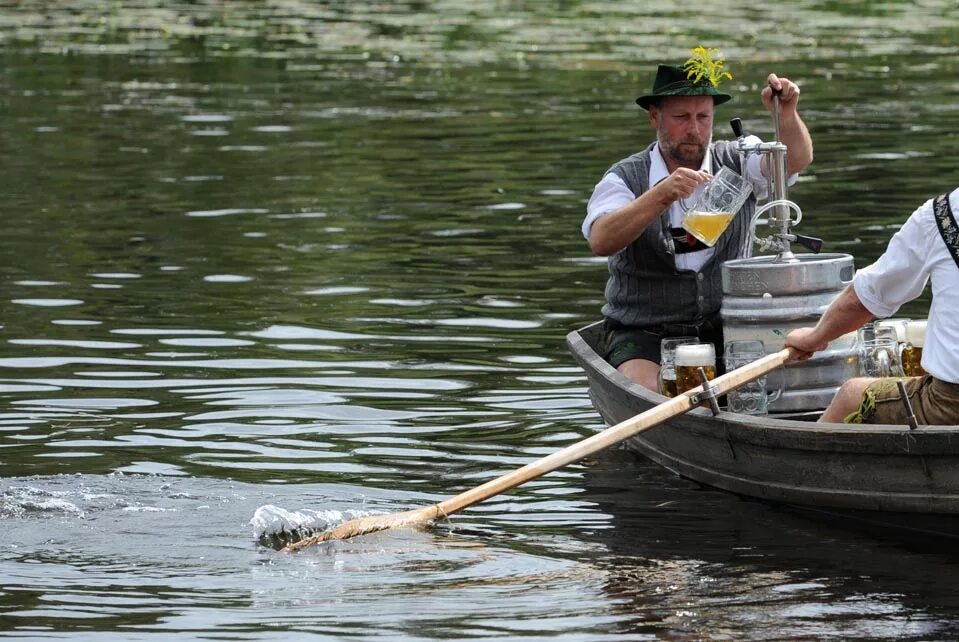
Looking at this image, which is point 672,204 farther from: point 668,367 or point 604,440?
point 604,440

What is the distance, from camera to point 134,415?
10.2m

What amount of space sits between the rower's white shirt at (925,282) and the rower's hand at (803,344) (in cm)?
43

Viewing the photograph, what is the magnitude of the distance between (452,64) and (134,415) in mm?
20070

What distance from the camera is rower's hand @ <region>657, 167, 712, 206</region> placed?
324 inches

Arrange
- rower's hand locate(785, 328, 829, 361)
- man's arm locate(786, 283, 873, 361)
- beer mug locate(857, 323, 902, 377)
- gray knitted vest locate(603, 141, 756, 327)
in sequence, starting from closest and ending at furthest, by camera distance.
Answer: man's arm locate(786, 283, 873, 361), rower's hand locate(785, 328, 829, 361), beer mug locate(857, 323, 902, 377), gray knitted vest locate(603, 141, 756, 327)

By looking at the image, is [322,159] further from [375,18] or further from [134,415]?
[375,18]

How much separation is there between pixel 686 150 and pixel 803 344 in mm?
1594

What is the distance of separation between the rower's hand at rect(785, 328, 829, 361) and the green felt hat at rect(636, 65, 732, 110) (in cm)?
147

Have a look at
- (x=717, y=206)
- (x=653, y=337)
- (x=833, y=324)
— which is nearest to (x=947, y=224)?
(x=833, y=324)

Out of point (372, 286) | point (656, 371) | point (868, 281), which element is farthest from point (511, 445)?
point (372, 286)

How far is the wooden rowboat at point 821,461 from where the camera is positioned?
7.20m

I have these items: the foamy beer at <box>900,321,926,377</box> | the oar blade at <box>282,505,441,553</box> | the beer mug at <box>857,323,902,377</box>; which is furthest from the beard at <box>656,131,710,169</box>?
the oar blade at <box>282,505,441,553</box>

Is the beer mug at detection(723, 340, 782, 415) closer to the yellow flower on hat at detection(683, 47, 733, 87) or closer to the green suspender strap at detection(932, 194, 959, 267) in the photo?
the yellow flower on hat at detection(683, 47, 733, 87)

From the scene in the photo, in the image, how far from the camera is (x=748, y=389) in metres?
8.54
